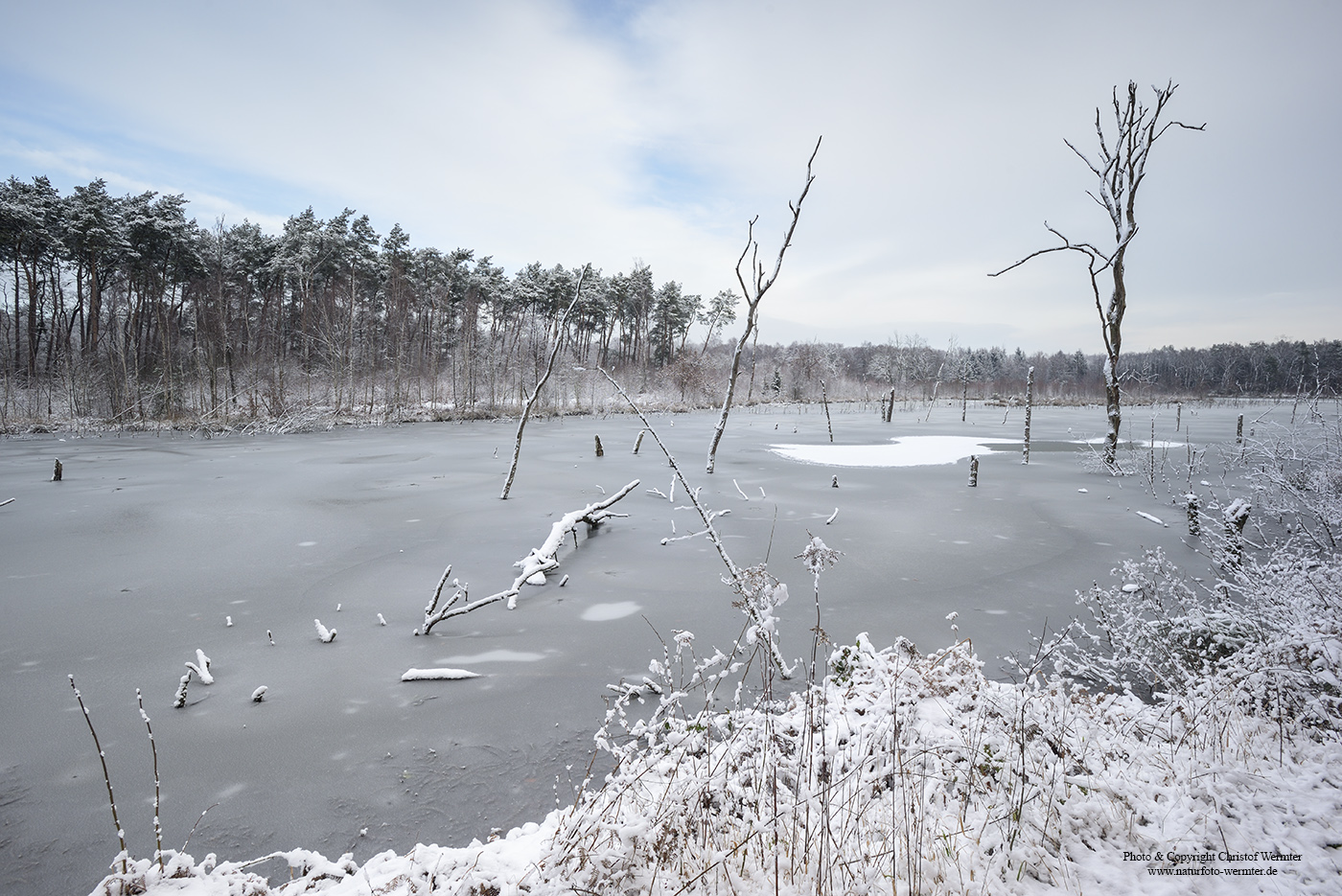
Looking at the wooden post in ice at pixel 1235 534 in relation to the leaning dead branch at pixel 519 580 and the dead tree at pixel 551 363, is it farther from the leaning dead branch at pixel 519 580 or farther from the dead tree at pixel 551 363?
the dead tree at pixel 551 363

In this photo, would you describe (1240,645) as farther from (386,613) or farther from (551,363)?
(551,363)

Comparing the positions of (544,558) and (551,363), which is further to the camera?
(551,363)

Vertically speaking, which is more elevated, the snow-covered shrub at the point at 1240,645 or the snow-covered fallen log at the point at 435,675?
the snow-covered shrub at the point at 1240,645

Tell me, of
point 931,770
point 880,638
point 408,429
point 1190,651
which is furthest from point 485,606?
point 408,429

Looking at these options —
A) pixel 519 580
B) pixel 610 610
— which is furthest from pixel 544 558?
pixel 610 610

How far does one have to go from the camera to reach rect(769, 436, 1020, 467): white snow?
13.3m

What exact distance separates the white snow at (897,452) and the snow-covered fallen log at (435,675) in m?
10.4

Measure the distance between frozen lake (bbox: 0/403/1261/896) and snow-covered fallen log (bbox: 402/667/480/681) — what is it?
0.14ft

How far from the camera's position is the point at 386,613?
472 cm

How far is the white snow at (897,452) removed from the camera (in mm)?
13328

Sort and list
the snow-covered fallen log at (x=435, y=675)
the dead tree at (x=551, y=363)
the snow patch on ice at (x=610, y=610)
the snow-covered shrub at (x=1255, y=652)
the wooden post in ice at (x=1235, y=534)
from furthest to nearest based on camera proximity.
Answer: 1. the dead tree at (x=551, y=363)
2. the snow patch on ice at (x=610, y=610)
3. the wooden post in ice at (x=1235, y=534)
4. the snow-covered fallen log at (x=435, y=675)
5. the snow-covered shrub at (x=1255, y=652)

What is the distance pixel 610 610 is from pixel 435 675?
1.53m

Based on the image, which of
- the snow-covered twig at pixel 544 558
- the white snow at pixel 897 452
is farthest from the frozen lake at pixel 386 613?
the white snow at pixel 897 452

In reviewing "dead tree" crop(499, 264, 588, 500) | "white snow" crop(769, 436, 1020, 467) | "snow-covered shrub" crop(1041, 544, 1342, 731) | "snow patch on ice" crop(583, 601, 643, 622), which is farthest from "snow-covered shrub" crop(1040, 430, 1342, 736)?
"white snow" crop(769, 436, 1020, 467)
